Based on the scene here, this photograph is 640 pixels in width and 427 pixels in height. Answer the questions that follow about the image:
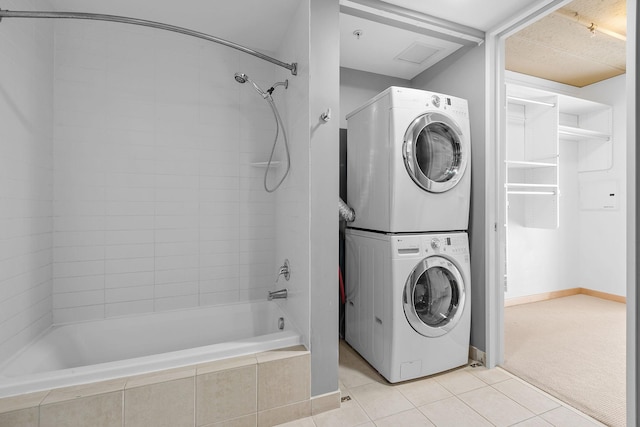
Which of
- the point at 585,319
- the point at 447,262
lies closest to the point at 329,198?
the point at 447,262

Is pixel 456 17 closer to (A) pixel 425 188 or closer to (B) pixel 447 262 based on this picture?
(A) pixel 425 188

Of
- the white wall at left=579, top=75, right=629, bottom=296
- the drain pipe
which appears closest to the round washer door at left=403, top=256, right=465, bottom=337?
the drain pipe

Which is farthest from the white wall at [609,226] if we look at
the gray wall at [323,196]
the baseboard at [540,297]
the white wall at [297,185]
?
the white wall at [297,185]

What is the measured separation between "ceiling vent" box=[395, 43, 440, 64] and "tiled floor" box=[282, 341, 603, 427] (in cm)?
228

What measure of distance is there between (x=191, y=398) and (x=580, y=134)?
13.5 feet

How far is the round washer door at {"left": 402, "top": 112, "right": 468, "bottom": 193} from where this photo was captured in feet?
5.88

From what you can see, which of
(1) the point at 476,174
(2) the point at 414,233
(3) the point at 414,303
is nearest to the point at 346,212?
(2) the point at 414,233

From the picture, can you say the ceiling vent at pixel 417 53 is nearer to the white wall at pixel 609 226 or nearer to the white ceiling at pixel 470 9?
the white ceiling at pixel 470 9

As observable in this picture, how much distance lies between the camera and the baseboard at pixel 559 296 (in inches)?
125

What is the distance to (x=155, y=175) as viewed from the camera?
1936 mm

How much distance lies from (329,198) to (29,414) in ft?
4.85

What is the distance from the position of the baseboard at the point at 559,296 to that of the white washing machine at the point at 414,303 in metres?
1.70

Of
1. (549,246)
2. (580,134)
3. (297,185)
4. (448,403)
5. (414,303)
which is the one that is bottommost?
(448,403)

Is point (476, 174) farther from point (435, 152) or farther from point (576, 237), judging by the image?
point (576, 237)
